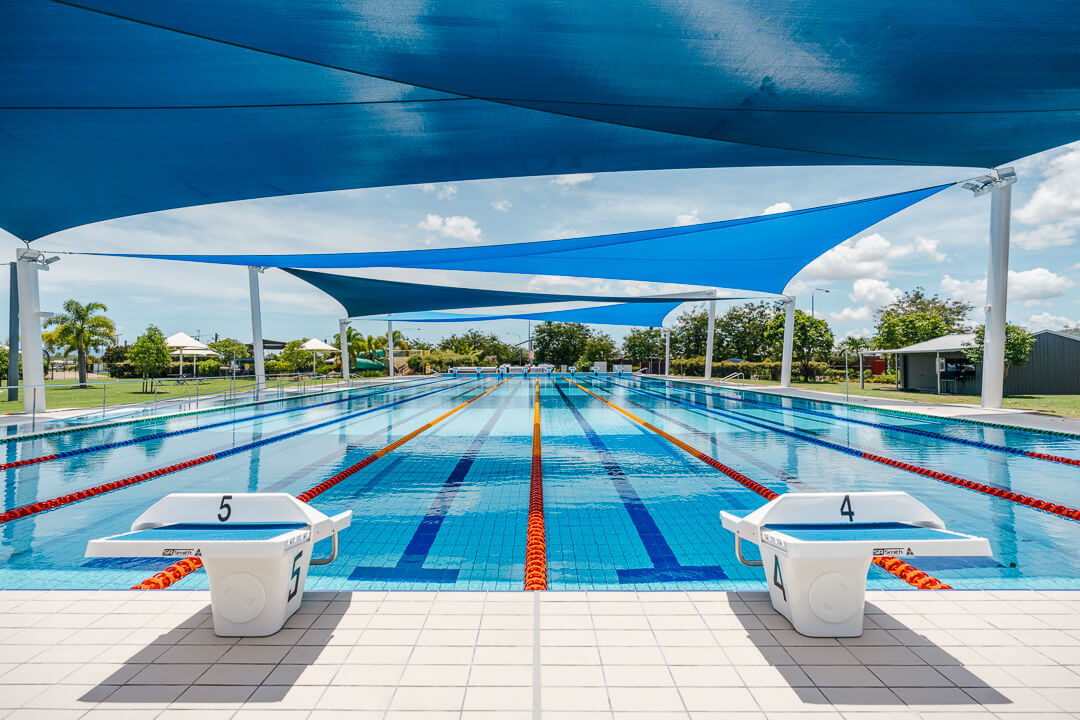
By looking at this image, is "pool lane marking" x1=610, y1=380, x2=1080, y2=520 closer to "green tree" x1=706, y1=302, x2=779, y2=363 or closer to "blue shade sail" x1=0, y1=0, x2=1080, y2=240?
"blue shade sail" x1=0, y1=0, x2=1080, y2=240

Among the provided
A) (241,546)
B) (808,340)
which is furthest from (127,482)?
(808,340)

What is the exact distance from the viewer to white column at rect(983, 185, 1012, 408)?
33.2 feet

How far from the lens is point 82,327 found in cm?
2019

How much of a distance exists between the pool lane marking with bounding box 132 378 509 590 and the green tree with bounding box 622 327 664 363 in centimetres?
2665

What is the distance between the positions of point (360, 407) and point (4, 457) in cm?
711

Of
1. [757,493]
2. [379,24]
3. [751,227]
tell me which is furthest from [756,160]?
[379,24]

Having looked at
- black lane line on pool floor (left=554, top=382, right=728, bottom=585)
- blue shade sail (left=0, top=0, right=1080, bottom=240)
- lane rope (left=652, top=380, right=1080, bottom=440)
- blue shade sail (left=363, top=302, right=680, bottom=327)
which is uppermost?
blue shade sail (left=0, top=0, right=1080, bottom=240)

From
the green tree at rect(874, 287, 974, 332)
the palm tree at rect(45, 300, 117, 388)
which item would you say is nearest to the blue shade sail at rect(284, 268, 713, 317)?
the palm tree at rect(45, 300, 117, 388)

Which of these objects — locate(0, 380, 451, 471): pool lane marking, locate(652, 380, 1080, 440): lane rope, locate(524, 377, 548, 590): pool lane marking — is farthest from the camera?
locate(652, 380, 1080, 440): lane rope

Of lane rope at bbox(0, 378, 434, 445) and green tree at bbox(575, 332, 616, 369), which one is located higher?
green tree at bbox(575, 332, 616, 369)

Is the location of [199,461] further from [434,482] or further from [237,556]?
[237,556]

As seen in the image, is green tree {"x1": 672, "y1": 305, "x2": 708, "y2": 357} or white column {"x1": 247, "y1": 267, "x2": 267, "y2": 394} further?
green tree {"x1": 672, "y1": 305, "x2": 708, "y2": 357}

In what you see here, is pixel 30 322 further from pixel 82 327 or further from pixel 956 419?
pixel 956 419

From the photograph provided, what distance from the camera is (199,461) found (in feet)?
22.3
